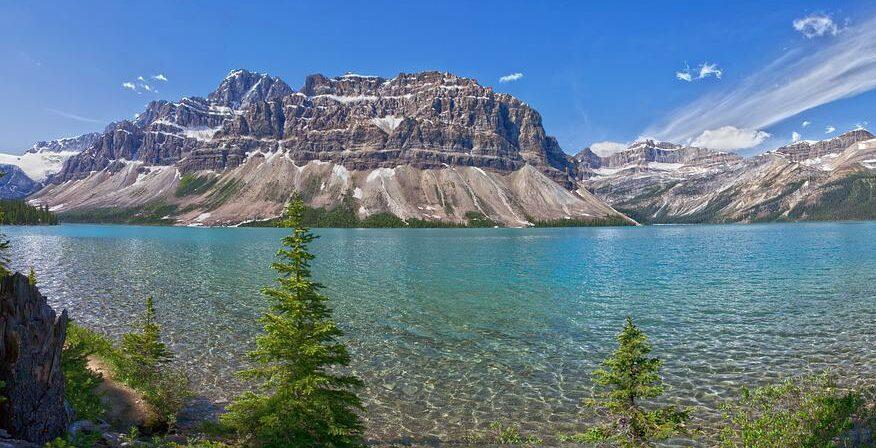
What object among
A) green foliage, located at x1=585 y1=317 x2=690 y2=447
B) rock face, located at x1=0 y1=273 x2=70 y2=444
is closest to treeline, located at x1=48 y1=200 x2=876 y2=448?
green foliage, located at x1=585 y1=317 x2=690 y2=447

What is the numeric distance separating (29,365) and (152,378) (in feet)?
41.5

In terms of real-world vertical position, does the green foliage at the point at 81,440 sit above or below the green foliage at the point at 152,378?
above

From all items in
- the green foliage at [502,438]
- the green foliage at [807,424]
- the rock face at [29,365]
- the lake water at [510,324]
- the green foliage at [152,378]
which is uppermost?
the rock face at [29,365]

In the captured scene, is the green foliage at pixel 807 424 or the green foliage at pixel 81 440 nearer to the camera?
the green foliage at pixel 81 440

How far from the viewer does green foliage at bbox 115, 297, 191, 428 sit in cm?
2150

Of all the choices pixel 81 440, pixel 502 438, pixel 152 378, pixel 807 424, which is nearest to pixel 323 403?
pixel 81 440

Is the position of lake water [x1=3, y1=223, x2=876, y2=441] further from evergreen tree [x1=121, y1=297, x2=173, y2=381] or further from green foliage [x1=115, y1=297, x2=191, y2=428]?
evergreen tree [x1=121, y1=297, x2=173, y2=381]

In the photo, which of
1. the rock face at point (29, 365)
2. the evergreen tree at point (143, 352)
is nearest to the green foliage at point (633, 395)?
the rock face at point (29, 365)

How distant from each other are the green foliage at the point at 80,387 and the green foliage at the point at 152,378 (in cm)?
291

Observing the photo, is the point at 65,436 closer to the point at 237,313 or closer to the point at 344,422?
the point at 344,422

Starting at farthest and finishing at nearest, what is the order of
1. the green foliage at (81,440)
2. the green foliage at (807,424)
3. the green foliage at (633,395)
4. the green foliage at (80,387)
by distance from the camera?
the green foliage at (80,387) < the green foliage at (633,395) < the green foliage at (807,424) < the green foliage at (81,440)

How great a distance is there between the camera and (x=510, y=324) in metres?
44.5

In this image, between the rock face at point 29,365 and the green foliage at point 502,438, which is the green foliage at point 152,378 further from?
the green foliage at point 502,438

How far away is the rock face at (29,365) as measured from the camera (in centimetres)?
1226
